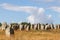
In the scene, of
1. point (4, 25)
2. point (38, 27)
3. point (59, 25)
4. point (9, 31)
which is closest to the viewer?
point (9, 31)

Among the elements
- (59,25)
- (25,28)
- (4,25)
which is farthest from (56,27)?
(4,25)

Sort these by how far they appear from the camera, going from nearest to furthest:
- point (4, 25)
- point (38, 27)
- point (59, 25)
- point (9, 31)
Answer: point (9, 31)
point (4, 25)
point (38, 27)
point (59, 25)

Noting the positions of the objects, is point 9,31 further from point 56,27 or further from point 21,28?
point 56,27

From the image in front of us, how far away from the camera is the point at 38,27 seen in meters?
73.1

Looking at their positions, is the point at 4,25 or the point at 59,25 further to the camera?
the point at 59,25

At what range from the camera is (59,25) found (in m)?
78.5

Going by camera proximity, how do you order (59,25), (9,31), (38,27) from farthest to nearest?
1. (59,25)
2. (38,27)
3. (9,31)

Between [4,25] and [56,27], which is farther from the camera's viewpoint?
[56,27]

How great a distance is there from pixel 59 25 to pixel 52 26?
13.2 feet

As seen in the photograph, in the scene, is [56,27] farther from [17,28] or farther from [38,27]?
[17,28]

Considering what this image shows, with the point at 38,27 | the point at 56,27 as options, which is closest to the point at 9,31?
the point at 38,27

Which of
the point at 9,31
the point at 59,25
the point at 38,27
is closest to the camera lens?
the point at 9,31

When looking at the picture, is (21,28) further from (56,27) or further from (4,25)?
(56,27)

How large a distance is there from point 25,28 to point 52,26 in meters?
9.69
